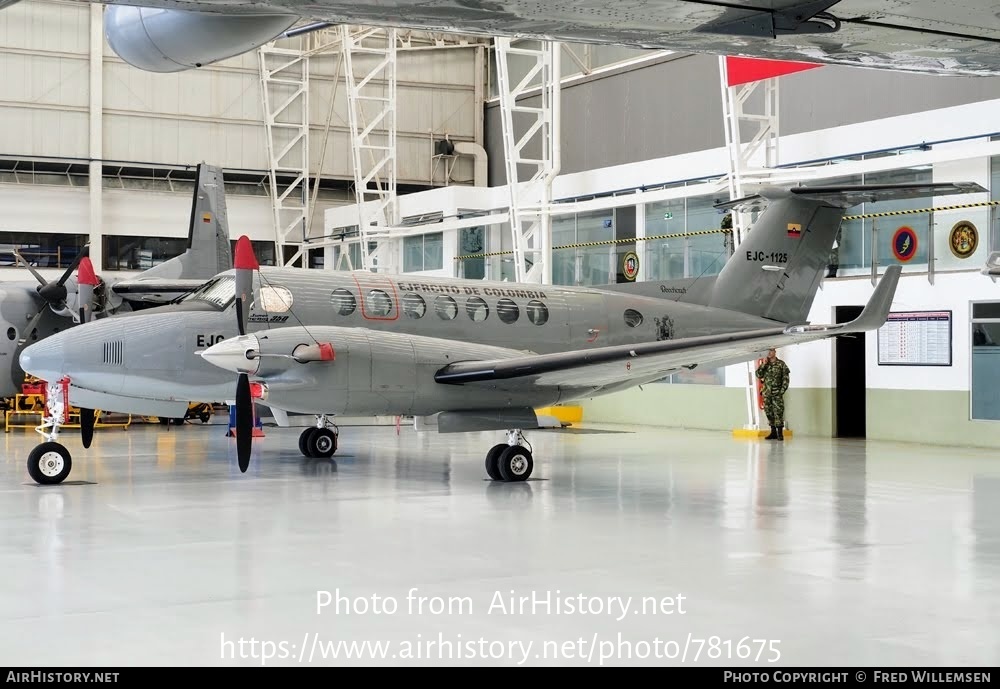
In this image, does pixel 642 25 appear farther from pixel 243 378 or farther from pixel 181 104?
pixel 181 104

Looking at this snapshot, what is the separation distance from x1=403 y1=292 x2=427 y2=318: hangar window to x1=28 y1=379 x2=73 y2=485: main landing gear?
446 centimetres

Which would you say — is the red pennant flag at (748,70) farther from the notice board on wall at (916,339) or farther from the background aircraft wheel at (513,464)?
the background aircraft wheel at (513,464)

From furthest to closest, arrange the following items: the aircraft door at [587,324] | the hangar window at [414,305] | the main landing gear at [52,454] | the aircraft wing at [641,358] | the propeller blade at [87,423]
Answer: the aircraft door at [587,324]
the hangar window at [414,305]
the propeller blade at [87,423]
the main landing gear at [52,454]
the aircraft wing at [641,358]

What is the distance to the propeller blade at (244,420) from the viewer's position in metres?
11.0

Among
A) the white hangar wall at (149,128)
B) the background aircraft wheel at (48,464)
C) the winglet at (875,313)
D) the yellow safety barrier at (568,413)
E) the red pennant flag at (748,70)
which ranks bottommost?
the yellow safety barrier at (568,413)

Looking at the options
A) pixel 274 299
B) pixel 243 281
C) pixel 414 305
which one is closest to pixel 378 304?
pixel 414 305

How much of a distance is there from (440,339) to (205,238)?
40.4 ft

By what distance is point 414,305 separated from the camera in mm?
14570

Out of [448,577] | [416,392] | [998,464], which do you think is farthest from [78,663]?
[998,464]

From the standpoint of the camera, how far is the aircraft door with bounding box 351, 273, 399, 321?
14.2 m

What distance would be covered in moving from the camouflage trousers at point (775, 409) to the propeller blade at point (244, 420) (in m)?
12.9

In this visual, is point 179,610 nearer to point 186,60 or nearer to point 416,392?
point 186,60

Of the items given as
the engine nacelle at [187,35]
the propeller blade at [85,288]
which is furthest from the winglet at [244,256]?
the engine nacelle at [187,35]

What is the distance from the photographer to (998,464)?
16.0m
